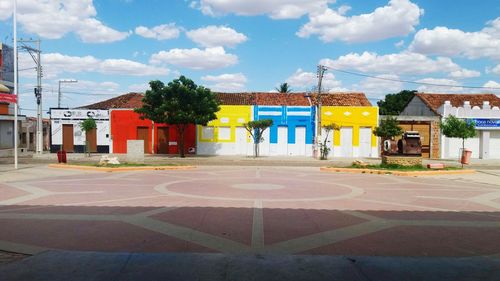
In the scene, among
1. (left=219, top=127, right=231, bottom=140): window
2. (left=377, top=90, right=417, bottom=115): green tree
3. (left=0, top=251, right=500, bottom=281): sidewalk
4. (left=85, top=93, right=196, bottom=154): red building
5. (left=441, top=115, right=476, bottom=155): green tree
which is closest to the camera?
(left=0, top=251, right=500, bottom=281): sidewalk

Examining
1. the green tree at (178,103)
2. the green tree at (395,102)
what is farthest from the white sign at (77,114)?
the green tree at (395,102)

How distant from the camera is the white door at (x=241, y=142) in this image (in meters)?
36.8

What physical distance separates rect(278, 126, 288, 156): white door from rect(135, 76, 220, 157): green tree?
27.1 ft

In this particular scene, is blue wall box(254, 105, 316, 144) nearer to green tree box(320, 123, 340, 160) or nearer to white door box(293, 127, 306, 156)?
white door box(293, 127, 306, 156)

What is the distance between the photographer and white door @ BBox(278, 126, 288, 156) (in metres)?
36.7

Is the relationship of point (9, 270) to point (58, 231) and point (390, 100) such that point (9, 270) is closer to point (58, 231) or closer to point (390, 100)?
point (58, 231)

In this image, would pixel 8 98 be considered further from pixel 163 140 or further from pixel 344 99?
pixel 344 99

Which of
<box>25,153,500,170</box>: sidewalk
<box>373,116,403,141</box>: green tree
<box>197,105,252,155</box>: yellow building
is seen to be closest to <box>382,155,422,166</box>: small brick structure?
<box>25,153,500,170</box>: sidewalk

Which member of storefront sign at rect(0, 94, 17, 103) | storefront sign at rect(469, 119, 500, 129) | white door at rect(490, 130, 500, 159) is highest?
storefront sign at rect(0, 94, 17, 103)

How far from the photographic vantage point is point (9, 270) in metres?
5.05

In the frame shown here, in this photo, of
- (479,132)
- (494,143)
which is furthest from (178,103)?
(494,143)

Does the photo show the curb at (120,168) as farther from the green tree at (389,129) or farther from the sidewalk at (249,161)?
the green tree at (389,129)

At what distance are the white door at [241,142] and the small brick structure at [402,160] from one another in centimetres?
1677

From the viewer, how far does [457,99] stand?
137 ft
